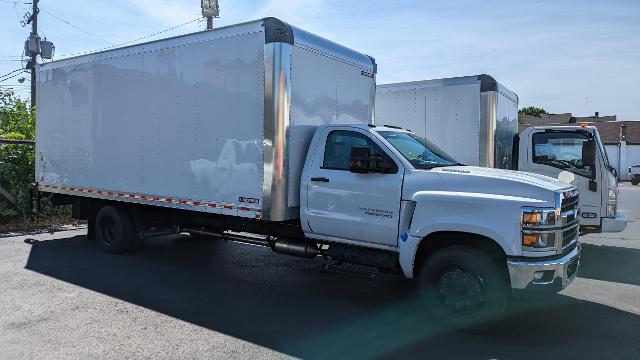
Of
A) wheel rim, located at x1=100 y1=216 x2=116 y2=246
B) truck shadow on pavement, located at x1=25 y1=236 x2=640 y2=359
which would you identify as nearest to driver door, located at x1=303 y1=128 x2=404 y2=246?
truck shadow on pavement, located at x1=25 y1=236 x2=640 y2=359

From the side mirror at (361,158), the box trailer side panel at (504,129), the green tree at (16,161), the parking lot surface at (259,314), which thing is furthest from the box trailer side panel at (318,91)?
the green tree at (16,161)

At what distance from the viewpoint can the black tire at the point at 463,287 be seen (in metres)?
5.04

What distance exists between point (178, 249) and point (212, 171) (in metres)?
3.23

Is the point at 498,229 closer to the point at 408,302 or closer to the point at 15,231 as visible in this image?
the point at 408,302

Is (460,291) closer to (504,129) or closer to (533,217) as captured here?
(533,217)

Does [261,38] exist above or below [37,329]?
above

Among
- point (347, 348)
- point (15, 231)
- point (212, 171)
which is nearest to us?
point (347, 348)

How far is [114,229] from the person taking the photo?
9047 mm

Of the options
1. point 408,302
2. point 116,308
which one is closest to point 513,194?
point 408,302

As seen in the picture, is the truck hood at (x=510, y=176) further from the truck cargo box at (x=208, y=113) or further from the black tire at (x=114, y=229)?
the black tire at (x=114, y=229)

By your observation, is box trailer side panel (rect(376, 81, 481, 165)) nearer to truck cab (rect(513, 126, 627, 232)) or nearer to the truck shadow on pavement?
truck cab (rect(513, 126, 627, 232))

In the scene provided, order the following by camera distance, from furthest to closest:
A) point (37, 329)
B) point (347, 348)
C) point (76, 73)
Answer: point (76, 73) → point (37, 329) → point (347, 348)

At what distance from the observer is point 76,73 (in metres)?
9.37

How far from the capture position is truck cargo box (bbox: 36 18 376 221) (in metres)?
6.43
